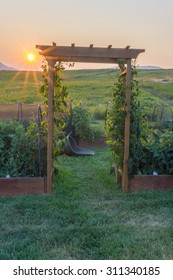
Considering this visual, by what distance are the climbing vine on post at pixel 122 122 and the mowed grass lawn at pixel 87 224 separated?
511 millimetres

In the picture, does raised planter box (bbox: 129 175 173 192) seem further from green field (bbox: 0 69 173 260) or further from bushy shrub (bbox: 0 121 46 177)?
bushy shrub (bbox: 0 121 46 177)

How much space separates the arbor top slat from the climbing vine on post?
192 mm

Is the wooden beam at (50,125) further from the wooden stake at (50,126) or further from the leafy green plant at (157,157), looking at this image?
the leafy green plant at (157,157)

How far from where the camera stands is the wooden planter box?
17.3ft

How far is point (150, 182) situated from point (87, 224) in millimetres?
1718

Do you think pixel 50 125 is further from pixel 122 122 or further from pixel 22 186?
pixel 122 122

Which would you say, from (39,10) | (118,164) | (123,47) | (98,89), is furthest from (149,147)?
(98,89)

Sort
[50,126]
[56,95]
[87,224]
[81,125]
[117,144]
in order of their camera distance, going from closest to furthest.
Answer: [87,224]
[50,126]
[56,95]
[117,144]
[81,125]

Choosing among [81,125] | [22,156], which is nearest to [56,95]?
[22,156]

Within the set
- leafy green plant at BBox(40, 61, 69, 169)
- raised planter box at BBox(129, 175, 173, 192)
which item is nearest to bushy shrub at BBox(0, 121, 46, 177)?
leafy green plant at BBox(40, 61, 69, 169)

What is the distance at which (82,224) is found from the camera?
4.17 metres

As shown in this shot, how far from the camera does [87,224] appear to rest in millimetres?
4156

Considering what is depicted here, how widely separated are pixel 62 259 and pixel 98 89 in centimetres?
3604
